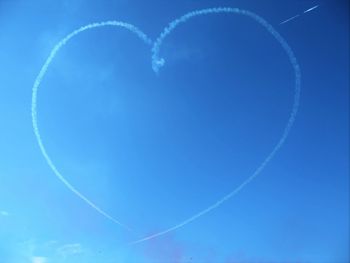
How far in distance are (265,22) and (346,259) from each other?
750cm

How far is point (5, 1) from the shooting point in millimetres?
14141

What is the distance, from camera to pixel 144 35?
14.1m

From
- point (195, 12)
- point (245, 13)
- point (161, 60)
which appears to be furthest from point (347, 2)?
point (161, 60)

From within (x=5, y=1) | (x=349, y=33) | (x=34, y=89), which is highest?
(x=5, y=1)

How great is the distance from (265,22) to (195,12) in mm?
2246

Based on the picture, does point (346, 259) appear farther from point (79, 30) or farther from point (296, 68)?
point (79, 30)

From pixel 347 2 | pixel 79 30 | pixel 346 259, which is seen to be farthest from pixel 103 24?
pixel 346 259

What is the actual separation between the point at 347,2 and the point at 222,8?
3803 millimetres

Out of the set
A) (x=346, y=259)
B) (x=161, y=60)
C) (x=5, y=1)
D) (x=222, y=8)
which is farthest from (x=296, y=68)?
(x=5, y=1)

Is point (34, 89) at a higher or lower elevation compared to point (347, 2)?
lower

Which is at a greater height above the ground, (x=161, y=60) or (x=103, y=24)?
(x=103, y=24)

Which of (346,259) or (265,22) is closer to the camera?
(346,259)

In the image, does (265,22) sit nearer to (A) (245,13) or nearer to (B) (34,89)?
(A) (245,13)

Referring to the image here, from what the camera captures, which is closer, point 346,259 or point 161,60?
point 346,259
